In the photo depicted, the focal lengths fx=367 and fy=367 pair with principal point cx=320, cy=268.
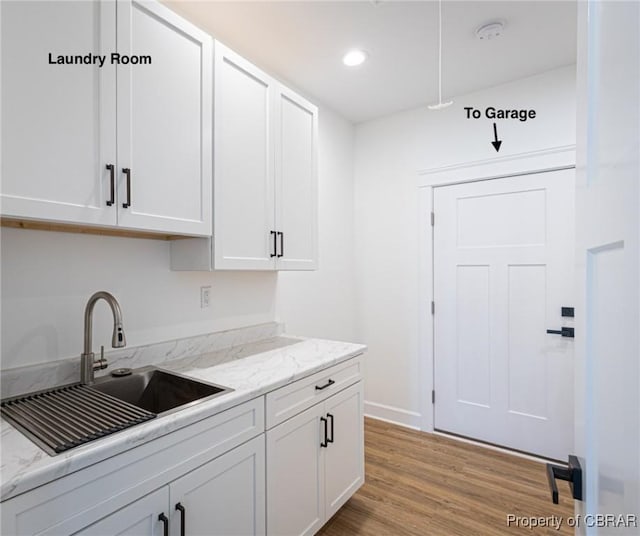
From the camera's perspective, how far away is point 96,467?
3.02 feet

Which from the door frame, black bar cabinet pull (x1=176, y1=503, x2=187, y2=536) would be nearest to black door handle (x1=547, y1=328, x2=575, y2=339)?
the door frame

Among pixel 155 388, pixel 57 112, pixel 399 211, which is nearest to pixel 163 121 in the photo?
pixel 57 112

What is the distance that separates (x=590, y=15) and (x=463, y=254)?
2329 millimetres

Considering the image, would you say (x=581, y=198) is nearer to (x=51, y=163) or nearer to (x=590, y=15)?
(x=590, y=15)

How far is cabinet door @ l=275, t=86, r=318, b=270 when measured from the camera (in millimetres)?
2027

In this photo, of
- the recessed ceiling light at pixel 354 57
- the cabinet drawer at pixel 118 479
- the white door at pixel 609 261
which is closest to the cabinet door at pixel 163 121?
the cabinet drawer at pixel 118 479

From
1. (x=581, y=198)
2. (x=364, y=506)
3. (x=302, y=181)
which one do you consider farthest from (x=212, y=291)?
(x=581, y=198)

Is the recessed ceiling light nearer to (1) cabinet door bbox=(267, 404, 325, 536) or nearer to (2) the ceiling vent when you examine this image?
(2) the ceiling vent

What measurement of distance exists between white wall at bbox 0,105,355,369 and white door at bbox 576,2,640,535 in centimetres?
165

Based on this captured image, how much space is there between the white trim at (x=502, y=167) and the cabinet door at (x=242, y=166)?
154 centimetres

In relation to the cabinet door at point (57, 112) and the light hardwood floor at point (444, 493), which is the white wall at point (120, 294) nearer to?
the cabinet door at point (57, 112)

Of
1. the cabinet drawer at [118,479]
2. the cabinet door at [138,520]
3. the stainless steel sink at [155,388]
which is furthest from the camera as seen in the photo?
the stainless steel sink at [155,388]

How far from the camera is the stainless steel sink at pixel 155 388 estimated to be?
142 cm

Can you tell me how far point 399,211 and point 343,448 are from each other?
1.94m
